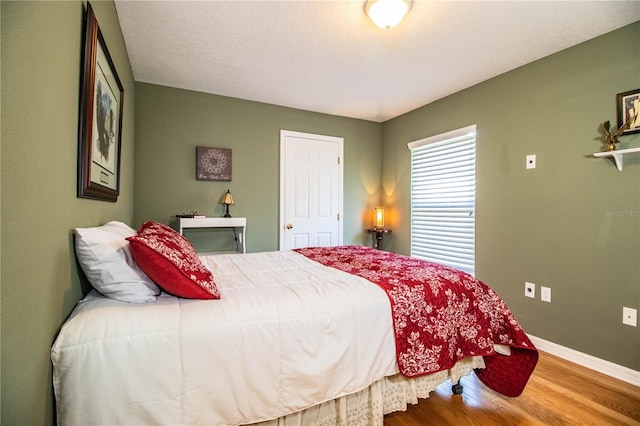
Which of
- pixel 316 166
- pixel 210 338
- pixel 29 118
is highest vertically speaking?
pixel 316 166

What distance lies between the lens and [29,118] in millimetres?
791

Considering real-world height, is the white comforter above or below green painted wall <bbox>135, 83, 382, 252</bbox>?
below

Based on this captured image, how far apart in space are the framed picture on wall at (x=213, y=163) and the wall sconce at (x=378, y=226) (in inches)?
87.6

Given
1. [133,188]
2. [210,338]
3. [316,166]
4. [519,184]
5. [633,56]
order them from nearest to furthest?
[210,338] < [633,56] < [519,184] < [133,188] < [316,166]

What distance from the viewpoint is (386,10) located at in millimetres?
1840

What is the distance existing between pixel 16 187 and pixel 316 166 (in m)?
3.47

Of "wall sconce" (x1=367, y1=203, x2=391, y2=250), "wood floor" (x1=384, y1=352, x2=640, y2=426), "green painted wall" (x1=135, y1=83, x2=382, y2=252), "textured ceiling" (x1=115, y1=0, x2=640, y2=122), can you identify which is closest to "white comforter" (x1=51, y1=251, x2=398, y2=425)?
"wood floor" (x1=384, y1=352, x2=640, y2=426)

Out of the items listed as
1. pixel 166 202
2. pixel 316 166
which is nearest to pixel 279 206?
pixel 316 166

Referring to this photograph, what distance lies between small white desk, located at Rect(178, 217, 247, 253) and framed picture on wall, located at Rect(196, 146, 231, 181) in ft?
1.84

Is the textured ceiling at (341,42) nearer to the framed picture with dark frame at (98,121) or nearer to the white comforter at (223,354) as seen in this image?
the framed picture with dark frame at (98,121)

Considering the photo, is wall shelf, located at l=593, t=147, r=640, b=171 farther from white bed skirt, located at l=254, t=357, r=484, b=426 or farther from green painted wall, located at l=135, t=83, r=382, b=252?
green painted wall, located at l=135, t=83, r=382, b=252

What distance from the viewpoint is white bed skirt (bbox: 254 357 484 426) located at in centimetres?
132

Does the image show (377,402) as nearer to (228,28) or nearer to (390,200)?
(228,28)

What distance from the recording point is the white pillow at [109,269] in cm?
111
